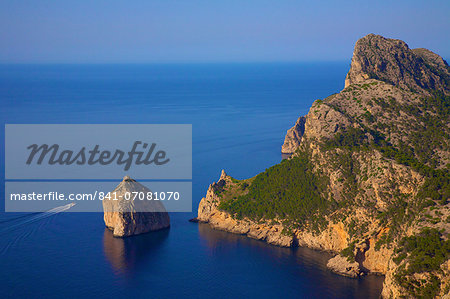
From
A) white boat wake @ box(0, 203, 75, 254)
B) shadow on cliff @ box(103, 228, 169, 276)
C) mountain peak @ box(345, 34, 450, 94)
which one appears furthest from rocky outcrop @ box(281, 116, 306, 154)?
white boat wake @ box(0, 203, 75, 254)

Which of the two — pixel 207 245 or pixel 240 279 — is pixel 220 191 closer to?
pixel 207 245

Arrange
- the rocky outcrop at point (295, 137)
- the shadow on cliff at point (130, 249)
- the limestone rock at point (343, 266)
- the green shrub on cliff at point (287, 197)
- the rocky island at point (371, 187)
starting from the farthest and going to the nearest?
the rocky outcrop at point (295, 137), the green shrub on cliff at point (287, 197), the shadow on cliff at point (130, 249), the limestone rock at point (343, 266), the rocky island at point (371, 187)

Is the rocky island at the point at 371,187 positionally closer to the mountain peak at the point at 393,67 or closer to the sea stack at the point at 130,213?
the mountain peak at the point at 393,67

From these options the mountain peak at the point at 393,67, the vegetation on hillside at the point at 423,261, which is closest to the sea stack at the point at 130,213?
the vegetation on hillside at the point at 423,261

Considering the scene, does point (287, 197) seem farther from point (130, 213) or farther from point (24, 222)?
point (24, 222)

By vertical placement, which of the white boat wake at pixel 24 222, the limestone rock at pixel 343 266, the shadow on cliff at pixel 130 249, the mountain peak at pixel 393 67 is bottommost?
the limestone rock at pixel 343 266

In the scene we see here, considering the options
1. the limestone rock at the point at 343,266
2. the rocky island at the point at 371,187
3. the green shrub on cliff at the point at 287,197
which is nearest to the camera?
the rocky island at the point at 371,187

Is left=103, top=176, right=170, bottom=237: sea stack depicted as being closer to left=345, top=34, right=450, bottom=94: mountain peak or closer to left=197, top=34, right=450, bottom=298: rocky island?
left=197, top=34, right=450, bottom=298: rocky island
